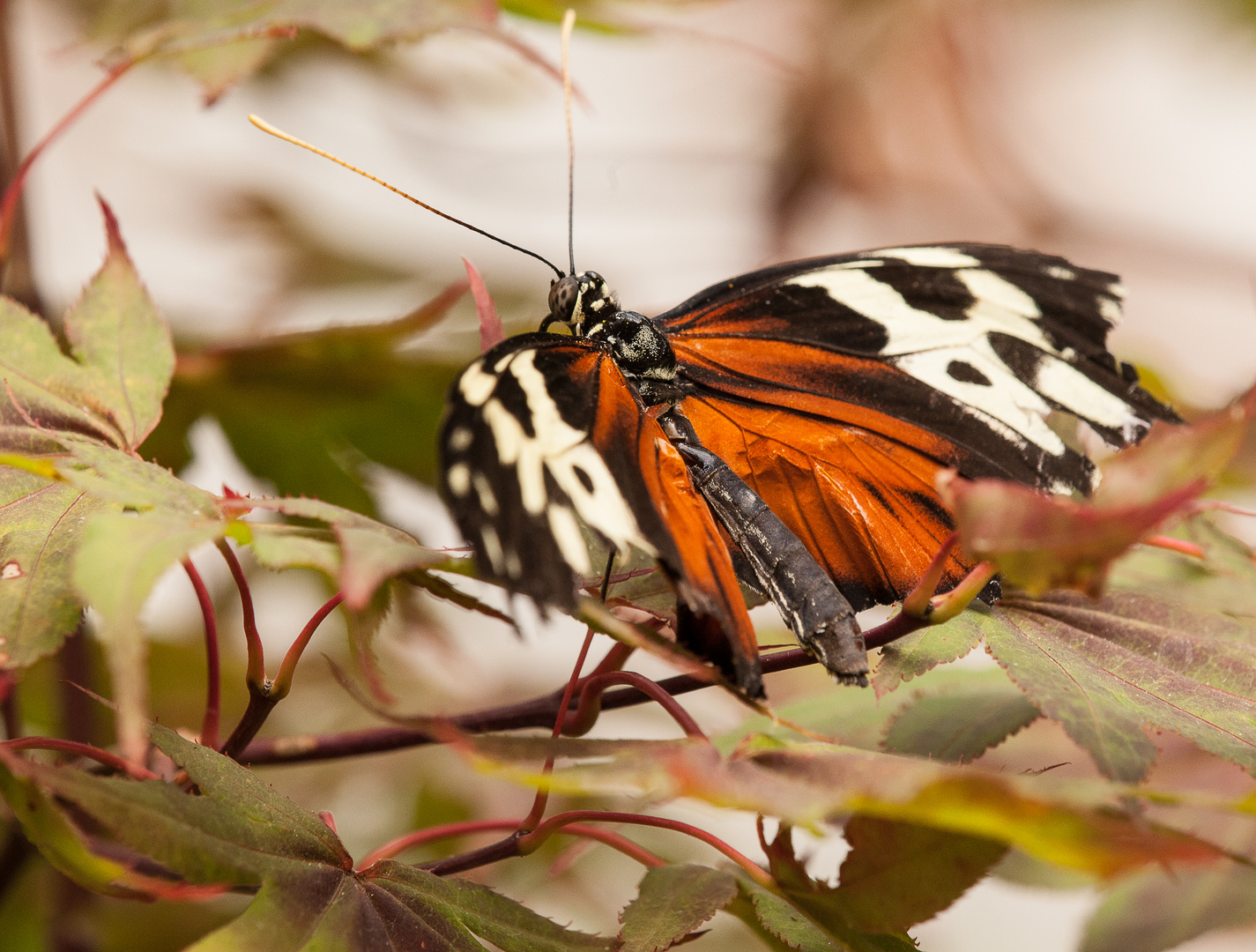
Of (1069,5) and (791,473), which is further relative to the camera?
(1069,5)

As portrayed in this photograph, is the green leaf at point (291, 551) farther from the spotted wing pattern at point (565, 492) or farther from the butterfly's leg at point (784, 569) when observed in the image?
the butterfly's leg at point (784, 569)

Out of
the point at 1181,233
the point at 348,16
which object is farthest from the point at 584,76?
the point at 348,16

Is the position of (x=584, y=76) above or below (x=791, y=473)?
above

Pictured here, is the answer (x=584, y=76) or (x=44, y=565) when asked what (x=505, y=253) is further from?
(x=44, y=565)

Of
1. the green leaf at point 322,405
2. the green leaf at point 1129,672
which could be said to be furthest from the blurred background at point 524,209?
the green leaf at point 1129,672

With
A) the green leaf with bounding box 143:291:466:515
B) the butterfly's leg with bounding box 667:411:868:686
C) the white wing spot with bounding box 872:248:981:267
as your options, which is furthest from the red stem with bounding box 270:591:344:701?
the white wing spot with bounding box 872:248:981:267

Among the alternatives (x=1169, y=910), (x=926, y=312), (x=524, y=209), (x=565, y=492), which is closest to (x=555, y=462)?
(x=565, y=492)
